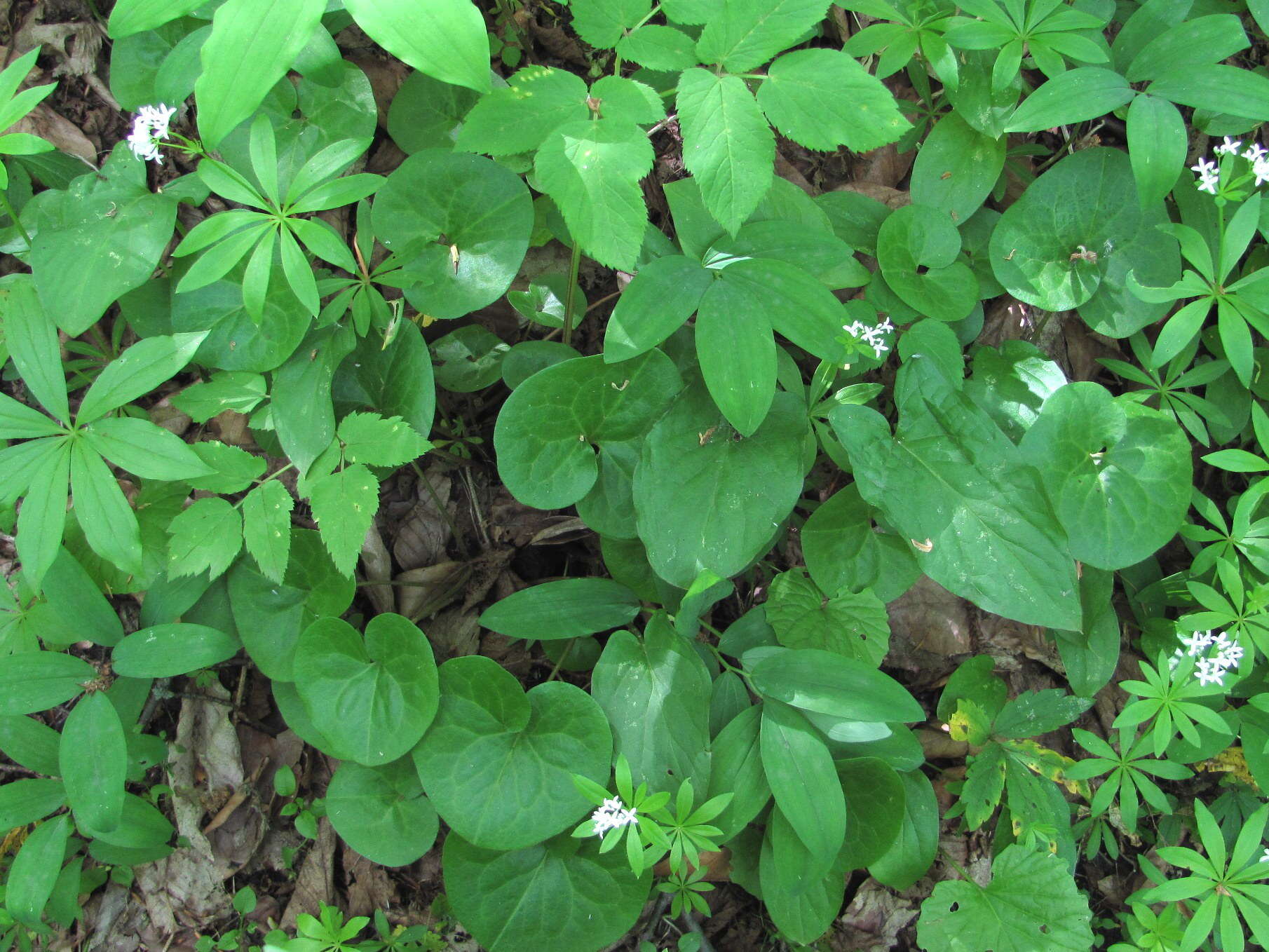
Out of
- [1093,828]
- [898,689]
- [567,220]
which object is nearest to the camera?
[567,220]

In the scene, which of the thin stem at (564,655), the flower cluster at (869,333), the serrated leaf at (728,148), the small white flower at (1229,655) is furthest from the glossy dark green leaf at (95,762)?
the small white flower at (1229,655)

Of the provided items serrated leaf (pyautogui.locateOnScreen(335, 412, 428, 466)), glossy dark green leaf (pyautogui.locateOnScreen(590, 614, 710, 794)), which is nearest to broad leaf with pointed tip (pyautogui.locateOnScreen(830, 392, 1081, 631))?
glossy dark green leaf (pyautogui.locateOnScreen(590, 614, 710, 794))

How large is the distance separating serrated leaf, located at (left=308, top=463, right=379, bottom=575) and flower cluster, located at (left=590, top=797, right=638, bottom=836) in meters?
0.71

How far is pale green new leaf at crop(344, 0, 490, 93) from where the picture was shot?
4.00 ft

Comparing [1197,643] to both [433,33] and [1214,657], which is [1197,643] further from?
[433,33]

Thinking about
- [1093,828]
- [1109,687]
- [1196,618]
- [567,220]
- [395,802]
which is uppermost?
[567,220]

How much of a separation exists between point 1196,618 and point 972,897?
2.97 feet

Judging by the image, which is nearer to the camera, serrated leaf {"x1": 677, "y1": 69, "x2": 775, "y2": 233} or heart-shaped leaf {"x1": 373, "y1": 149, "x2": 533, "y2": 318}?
serrated leaf {"x1": 677, "y1": 69, "x2": 775, "y2": 233}

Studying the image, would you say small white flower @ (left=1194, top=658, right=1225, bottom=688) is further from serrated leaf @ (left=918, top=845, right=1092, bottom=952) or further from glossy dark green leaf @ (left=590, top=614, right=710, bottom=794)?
glossy dark green leaf @ (left=590, top=614, right=710, bottom=794)

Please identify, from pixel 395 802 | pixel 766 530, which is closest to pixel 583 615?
pixel 766 530

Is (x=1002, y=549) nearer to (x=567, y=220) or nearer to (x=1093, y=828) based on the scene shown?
(x=1093, y=828)

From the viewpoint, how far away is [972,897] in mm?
2014

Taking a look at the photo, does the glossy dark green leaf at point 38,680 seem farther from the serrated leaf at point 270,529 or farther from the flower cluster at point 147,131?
the flower cluster at point 147,131

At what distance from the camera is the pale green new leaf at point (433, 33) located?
122 cm
